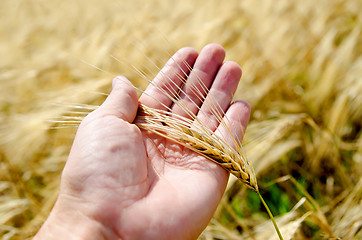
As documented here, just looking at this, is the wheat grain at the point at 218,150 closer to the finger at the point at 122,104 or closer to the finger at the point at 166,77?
the finger at the point at 122,104

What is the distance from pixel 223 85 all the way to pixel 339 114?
1.91ft

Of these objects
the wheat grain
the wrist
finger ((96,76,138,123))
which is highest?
the wheat grain

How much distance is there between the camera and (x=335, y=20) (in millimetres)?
1816

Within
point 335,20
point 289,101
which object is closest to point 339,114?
point 289,101

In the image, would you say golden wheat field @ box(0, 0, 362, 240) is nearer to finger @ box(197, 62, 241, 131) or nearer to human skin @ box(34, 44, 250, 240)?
human skin @ box(34, 44, 250, 240)

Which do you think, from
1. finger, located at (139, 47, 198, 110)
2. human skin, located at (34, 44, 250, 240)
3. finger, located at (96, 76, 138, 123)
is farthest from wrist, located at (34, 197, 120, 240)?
finger, located at (139, 47, 198, 110)

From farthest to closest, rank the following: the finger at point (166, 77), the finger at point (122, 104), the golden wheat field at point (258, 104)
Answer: the golden wheat field at point (258, 104), the finger at point (166, 77), the finger at point (122, 104)

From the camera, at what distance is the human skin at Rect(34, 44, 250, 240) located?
2.95ft

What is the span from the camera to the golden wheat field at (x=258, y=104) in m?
1.32

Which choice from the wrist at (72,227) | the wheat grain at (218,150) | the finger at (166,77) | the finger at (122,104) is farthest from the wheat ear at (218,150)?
the wrist at (72,227)

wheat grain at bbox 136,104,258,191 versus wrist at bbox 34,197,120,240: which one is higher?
wheat grain at bbox 136,104,258,191

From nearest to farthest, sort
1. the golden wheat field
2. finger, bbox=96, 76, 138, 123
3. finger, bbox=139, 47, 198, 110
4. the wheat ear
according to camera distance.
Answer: the wheat ear
finger, bbox=96, 76, 138, 123
finger, bbox=139, 47, 198, 110
the golden wheat field

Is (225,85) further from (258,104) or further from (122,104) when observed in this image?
(258,104)

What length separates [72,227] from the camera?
0.90 m
